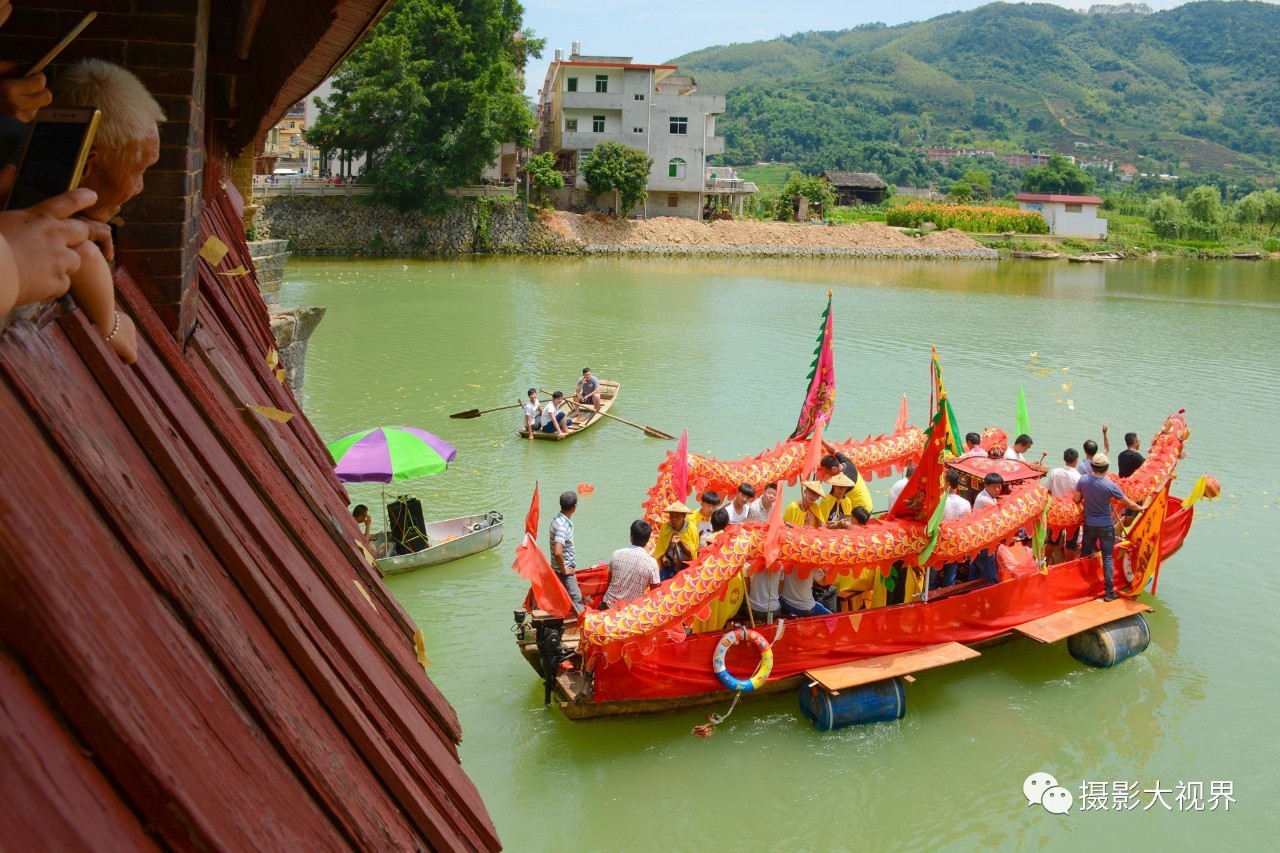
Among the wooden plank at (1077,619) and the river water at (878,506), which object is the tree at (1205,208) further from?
the wooden plank at (1077,619)

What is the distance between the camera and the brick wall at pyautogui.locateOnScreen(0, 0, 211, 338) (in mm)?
2436

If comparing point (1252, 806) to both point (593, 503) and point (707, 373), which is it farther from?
point (707, 373)

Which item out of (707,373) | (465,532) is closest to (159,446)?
(465,532)

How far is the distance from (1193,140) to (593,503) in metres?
168

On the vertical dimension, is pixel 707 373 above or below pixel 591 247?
below

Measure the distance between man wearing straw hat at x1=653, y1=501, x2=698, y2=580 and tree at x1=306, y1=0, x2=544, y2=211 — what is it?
109ft

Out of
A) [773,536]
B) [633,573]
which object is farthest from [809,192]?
[633,573]

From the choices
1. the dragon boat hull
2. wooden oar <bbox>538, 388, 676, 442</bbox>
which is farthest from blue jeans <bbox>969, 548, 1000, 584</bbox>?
wooden oar <bbox>538, 388, 676, 442</bbox>

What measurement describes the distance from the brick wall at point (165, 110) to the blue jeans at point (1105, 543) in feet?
32.2

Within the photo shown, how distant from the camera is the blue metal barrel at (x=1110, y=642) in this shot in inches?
409

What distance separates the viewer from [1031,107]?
170 meters

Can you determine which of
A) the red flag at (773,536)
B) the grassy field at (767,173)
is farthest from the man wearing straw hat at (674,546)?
the grassy field at (767,173)

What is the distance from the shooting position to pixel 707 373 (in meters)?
23.9

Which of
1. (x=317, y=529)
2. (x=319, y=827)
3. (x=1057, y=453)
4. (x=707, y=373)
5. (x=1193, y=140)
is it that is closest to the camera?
(x=319, y=827)
